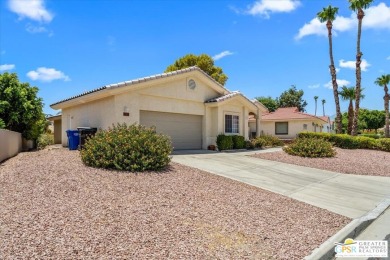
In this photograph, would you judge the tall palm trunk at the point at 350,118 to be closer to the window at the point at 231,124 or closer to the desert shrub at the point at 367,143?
the desert shrub at the point at 367,143

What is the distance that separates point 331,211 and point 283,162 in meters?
7.09

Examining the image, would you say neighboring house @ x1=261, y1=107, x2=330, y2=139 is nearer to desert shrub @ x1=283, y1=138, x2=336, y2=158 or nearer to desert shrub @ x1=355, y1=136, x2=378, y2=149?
desert shrub @ x1=355, y1=136, x2=378, y2=149

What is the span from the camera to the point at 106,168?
8.59m

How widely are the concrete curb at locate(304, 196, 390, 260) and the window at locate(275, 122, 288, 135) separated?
94.2ft

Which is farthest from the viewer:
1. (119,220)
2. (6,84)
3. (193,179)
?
(6,84)

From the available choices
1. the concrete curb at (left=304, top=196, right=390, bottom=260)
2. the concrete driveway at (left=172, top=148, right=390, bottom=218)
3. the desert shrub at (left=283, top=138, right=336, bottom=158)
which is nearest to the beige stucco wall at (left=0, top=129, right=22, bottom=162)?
the concrete driveway at (left=172, top=148, right=390, bottom=218)

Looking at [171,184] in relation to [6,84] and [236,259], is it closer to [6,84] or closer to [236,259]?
[236,259]

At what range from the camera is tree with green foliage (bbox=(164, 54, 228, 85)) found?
1345 inches

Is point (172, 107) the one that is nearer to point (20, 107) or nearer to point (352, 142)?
point (20, 107)

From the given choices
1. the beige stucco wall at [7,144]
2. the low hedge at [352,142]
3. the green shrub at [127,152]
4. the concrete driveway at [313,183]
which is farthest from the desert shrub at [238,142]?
the beige stucco wall at [7,144]

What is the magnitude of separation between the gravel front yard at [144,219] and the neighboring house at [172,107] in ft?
20.3

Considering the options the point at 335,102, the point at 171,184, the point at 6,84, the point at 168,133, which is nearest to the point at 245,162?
the point at 168,133

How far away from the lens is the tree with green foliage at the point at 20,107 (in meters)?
15.5

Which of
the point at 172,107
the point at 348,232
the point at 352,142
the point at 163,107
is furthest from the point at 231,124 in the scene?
the point at 348,232
